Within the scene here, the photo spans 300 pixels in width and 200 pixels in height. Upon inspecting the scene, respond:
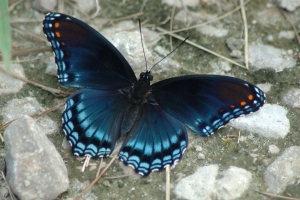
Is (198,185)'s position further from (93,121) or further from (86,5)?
(86,5)

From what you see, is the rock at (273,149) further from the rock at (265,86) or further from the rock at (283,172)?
the rock at (265,86)

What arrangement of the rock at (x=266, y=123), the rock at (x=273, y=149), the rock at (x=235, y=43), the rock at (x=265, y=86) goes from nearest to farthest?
the rock at (x=273, y=149)
the rock at (x=266, y=123)
the rock at (x=265, y=86)
the rock at (x=235, y=43)

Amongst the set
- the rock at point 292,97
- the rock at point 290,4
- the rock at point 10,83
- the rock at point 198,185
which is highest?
the rock at point 290,4

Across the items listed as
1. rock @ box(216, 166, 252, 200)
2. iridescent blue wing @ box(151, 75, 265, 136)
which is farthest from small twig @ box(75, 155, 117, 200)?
rock @ box(216, 166, 252, 200)

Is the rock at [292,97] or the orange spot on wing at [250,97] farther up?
the orange spot on wing at [250,97]

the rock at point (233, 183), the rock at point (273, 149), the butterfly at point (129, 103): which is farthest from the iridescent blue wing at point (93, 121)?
the rock at point (273, 149)

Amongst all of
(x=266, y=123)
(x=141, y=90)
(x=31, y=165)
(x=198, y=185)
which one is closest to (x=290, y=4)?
(x=266, y=123)

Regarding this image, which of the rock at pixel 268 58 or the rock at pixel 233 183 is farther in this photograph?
the rock at pixel 268 58

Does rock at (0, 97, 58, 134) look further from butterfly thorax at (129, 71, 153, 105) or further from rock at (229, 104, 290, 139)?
rock at (229, 104, 290, 139)

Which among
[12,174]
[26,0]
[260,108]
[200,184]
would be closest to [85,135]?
[12,174]
